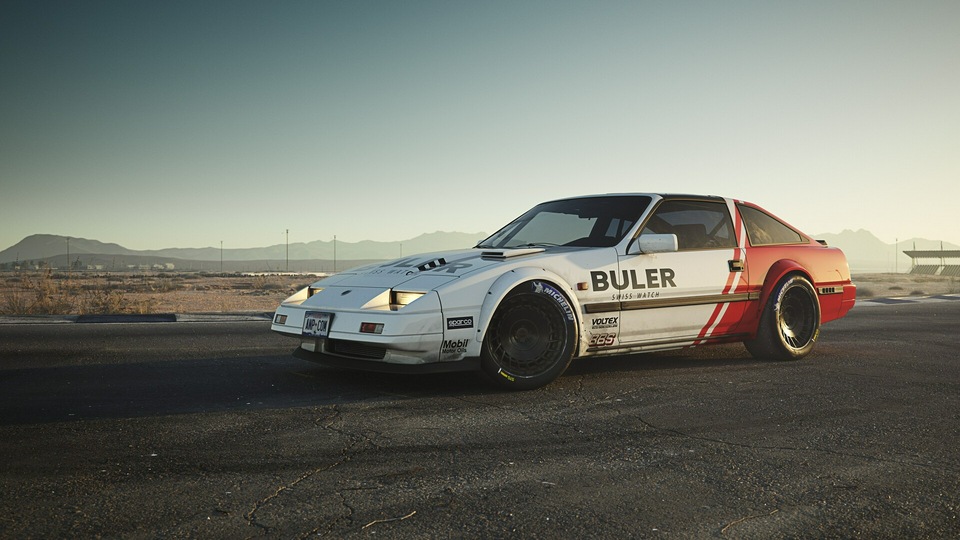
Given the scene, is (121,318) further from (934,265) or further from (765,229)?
(934,265)

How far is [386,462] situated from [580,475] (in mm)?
914

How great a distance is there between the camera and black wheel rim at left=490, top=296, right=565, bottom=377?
17.5 ft

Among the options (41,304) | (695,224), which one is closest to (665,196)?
(695,224)

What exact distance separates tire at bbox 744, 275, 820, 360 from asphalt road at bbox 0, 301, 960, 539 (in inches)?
11.6

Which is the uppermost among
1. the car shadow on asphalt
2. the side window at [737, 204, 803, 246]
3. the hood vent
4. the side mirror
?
the side window at [737, 204, 803, 246]

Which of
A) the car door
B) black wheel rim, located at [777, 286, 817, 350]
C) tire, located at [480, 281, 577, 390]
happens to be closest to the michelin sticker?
tire, located at [480, 281, 577, 390]

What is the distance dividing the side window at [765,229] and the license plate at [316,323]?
4071 millimetres

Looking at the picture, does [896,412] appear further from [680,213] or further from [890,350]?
[890,350]

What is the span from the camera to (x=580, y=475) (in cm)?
334

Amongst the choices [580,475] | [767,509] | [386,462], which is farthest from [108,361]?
[767,509]

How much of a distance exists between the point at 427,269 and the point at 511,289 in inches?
26.9

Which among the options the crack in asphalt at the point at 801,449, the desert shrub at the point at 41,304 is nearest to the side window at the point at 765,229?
the crack in asphalt at the point at 801,449

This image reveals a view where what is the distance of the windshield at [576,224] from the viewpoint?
6.29m

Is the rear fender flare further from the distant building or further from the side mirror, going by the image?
the distant building
